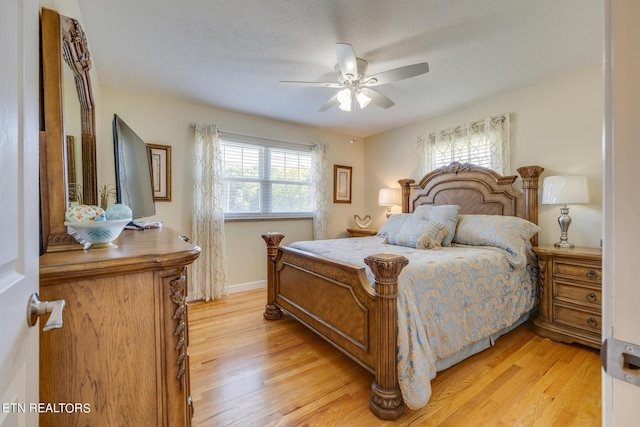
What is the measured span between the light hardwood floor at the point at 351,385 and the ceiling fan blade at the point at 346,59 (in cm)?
221

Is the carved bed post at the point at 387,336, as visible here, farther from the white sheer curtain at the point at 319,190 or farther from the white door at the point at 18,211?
the white sheer curtain at the point at 319,190

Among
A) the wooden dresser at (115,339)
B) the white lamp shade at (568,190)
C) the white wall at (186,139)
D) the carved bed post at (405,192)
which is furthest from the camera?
the carved bed post at (405,192)

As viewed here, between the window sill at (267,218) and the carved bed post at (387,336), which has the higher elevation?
the window sill at (267,218)

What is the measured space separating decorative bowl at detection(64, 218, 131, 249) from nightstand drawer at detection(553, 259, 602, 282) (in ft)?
10.1

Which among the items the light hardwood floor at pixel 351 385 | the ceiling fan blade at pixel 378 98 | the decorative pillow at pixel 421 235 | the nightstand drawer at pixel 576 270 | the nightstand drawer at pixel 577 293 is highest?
the ceiling fan blade at pixel 378 98

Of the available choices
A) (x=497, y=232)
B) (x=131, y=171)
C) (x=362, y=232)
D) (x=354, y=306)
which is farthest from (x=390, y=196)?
(x=131, y=171)

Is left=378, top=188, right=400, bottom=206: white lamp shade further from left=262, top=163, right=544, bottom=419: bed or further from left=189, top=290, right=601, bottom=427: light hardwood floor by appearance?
left=189, top=290, right=601, bottom=427: light hardwood floor

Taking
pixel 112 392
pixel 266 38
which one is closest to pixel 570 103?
pixel 266 38

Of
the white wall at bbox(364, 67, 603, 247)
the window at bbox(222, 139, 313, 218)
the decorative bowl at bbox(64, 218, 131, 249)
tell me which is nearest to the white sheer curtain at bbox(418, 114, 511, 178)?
the white wall at bbox(364, 67, 603, 247)

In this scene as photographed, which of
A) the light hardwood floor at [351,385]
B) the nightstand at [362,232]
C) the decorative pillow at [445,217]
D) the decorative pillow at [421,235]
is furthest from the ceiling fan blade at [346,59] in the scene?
the nightstand at [362,232]

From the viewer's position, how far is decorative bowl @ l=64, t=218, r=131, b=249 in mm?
935

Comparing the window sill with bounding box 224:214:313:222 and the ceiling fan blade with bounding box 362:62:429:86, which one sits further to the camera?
the window sill with bounding box 224:214:313:222

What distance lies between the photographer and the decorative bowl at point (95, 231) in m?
0.93

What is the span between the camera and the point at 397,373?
4.88 ft
